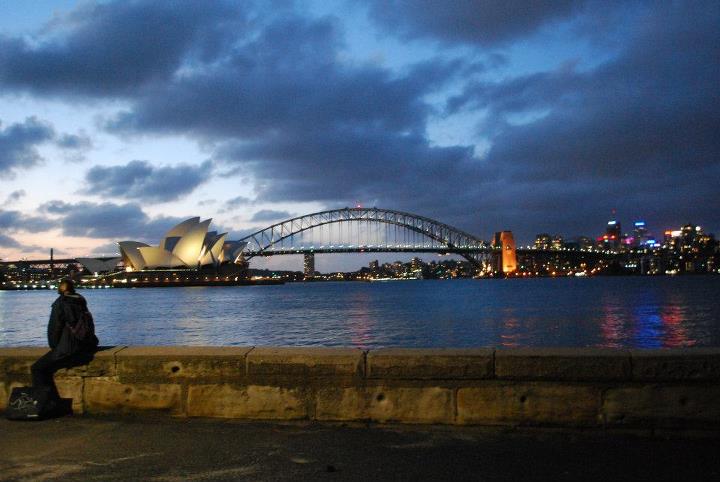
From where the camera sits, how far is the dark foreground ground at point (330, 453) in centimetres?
348

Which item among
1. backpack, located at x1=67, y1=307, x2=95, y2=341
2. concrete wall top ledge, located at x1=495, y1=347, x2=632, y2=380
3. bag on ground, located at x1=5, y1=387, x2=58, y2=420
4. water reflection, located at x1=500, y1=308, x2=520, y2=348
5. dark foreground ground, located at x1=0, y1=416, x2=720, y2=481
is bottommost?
water reflection, located at x1=500, y1=308, x2=520, y2=348

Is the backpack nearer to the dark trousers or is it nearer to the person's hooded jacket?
the person's hooded jacket

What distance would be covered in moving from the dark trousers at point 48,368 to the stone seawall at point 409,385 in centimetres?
10

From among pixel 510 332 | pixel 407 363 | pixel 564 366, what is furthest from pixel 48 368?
pixel 510 332

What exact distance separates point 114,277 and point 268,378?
132 metres

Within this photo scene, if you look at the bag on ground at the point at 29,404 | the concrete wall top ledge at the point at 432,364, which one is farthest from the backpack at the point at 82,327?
the concrete wall top ledge at the point at 432,364

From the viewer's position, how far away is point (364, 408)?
4469 millimetres

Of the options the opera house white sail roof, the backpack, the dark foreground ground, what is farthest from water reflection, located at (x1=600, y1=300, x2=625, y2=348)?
the opera house white sail roof

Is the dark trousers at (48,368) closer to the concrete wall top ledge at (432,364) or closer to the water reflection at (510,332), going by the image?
the concrete wall top ledge at (432,364)

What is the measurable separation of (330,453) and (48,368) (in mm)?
2208

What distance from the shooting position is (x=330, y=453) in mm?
3850

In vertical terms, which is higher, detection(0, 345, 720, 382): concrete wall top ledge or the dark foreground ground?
detection(0, 345, 720, 382): concrete wall top ledge

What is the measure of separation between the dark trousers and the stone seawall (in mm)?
104

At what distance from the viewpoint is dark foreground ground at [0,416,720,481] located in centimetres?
348
